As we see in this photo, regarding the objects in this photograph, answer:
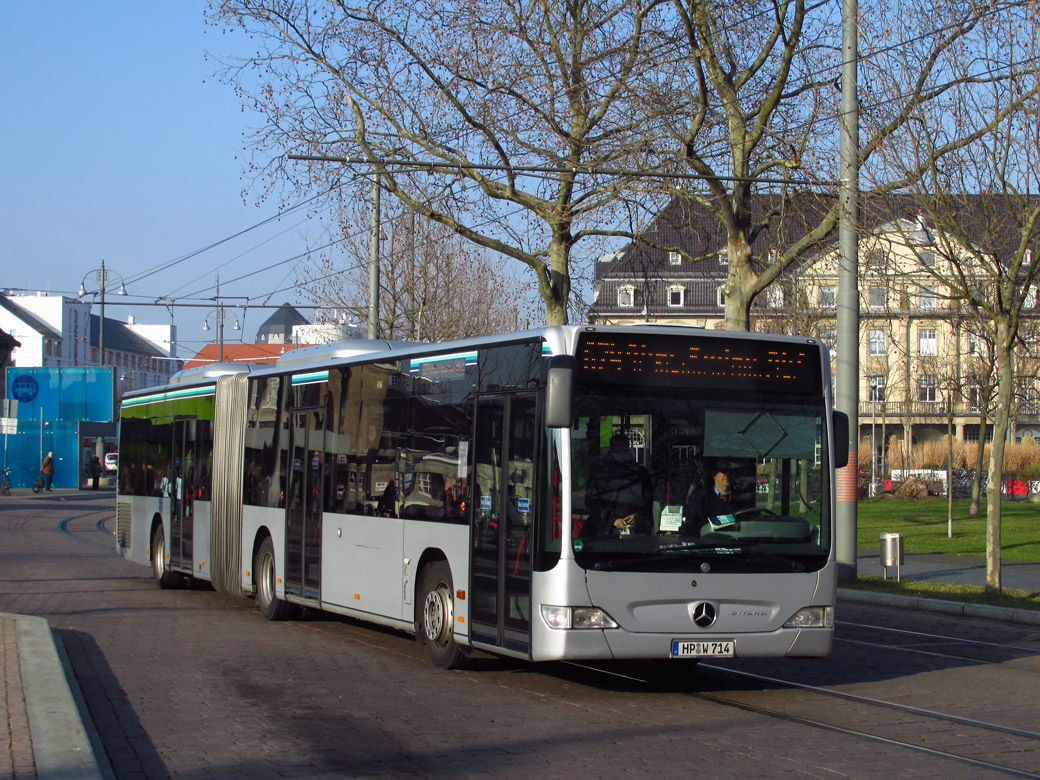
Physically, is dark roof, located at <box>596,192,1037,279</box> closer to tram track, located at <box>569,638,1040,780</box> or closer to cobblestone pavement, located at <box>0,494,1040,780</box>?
cobblestone pavement, located at <box>0,494,1040,780</box>

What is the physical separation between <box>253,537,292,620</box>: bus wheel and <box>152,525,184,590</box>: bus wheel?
3757mm

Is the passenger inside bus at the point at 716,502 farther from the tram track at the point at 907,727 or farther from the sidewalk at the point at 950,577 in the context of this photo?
the sidewalk at the point at 950,577

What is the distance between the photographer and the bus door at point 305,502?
14148mm

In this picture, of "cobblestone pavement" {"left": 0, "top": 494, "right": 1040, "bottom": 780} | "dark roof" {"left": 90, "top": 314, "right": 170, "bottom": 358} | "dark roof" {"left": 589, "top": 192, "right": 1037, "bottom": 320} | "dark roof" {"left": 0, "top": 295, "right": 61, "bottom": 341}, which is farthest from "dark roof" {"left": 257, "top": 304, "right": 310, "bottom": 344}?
"cobblestone pavement" {"left": 0, "top": 494, "right": 1040, "bottom": 780}

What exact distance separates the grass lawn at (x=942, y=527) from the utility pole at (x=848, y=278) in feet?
17.5

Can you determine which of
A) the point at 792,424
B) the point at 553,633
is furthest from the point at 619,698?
the point at 792,424

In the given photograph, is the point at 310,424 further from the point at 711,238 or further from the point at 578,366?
the point at 711,238

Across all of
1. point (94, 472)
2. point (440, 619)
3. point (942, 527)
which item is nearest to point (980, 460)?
point (942, 527)

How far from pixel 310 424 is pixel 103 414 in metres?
47.6

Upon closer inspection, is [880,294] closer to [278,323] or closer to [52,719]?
[52,719]

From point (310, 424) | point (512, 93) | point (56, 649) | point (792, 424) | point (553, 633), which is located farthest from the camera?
point (512, 93)

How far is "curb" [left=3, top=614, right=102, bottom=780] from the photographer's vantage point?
6613 millimetres

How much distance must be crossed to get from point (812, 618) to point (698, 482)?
1.44 m

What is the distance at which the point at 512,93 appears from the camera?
21.3 m
